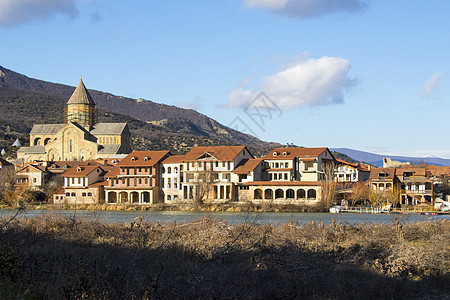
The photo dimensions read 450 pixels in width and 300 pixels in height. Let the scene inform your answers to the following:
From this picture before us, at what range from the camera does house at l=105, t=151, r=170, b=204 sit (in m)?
67.1

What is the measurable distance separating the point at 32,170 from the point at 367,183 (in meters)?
40.7

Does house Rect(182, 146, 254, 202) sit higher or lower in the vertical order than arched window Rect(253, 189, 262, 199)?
higher

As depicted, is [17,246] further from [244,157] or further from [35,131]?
[35,131]

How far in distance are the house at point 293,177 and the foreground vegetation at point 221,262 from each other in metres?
34.6

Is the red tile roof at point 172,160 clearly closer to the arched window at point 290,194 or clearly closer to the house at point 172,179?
the house at point 172,179

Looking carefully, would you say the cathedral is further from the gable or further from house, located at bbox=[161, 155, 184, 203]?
the gable

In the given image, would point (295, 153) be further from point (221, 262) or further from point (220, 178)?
point (221, 262)

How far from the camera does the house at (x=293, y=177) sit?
2375 inches

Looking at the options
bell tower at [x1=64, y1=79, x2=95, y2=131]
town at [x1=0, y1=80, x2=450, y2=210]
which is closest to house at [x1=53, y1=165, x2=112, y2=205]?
town at [x1=0, y1=80, x2=450, y2=210]

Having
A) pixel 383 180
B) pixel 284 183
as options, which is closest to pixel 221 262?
pixel 284 183

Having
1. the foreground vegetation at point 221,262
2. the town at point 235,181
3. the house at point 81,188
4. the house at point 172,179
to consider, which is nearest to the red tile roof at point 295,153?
the town at point 235,181

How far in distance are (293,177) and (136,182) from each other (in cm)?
1743

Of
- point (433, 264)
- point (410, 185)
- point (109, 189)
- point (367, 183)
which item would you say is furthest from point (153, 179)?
point (433, 264)

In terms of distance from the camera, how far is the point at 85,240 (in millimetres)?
22031
